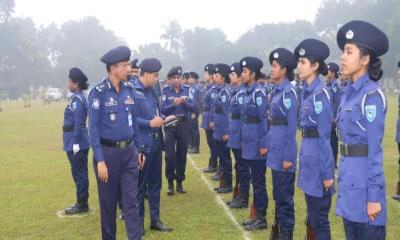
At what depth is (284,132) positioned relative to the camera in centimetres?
591

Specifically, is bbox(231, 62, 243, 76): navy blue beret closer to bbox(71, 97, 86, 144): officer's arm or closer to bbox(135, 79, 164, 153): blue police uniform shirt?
bbox(135, 79, 164, 153): blue police uniform shirt

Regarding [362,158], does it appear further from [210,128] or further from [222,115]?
[210,128]

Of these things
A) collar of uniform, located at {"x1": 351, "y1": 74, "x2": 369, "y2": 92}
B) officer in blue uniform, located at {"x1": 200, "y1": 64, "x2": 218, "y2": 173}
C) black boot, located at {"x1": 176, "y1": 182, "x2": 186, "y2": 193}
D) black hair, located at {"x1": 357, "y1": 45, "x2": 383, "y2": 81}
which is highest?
black hair, located at {"x1": 357, "y1": 45, "x2": 383, "y2": 81}

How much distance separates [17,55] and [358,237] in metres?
87.0

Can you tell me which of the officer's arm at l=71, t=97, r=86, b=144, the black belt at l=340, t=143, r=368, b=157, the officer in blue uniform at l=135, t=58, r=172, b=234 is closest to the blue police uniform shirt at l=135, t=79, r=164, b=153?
the officer in blue uniform at l=135, t=58, r=172, b=234

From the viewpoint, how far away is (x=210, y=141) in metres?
12.0

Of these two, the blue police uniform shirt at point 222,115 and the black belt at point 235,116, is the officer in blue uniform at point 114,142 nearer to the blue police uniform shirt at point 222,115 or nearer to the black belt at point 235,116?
the black belt at point 235,116

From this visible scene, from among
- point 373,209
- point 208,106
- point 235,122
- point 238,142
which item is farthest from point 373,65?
point 208,106

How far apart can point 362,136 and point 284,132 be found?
87.9 inches

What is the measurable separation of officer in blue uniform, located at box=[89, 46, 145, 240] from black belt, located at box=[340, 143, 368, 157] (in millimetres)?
2858

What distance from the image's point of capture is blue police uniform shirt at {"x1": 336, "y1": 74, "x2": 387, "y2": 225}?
3.59 m

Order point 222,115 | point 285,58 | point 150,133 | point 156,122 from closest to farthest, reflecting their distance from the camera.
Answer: point 285,58, point 156,122, point 150,133, point 222,115

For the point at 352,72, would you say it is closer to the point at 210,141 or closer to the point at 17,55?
the point at 210,141

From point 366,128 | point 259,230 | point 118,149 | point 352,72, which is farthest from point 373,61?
point 259,230
